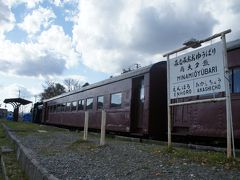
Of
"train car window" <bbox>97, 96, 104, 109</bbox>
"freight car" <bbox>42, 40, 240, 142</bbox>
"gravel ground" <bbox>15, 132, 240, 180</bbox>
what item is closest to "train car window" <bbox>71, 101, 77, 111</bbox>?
"freight car" <bbox>42, 40, 240, 142</bbox>

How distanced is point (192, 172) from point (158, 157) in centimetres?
170

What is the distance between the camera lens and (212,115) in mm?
9438

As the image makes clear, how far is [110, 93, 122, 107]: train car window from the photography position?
14723 mm

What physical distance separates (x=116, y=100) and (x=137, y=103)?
5.98 feet

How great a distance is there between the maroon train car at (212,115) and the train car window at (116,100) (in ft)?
13.1

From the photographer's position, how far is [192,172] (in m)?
5.19

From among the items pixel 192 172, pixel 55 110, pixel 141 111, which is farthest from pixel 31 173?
pixel 55 110

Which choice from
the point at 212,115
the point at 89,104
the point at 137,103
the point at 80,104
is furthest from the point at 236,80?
the point at 80,104

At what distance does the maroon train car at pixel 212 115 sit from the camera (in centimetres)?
877

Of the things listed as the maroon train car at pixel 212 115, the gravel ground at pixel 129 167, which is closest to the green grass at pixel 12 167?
the gravel ground at pixel 129 167

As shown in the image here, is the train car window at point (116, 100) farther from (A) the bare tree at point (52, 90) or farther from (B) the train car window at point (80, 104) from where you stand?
(A) the bare tree at point (52, 90)

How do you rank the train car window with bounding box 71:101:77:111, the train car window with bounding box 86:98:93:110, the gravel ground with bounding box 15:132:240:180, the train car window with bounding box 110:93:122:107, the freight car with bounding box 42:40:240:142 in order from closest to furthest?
the gravel ground with bounding box 15:132:240:180
the freight car with bounding box 42:40:240:142
the train car window with bounding box 110:93:122:107
the train car window with bounding box 86:98:93:110
the train car window with bounding box 71:101:77:111

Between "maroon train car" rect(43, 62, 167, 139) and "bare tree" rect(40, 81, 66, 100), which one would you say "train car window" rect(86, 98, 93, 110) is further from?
"bare tree" rect(40, 81, 66, 100)

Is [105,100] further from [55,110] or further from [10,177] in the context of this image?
[55,110]
